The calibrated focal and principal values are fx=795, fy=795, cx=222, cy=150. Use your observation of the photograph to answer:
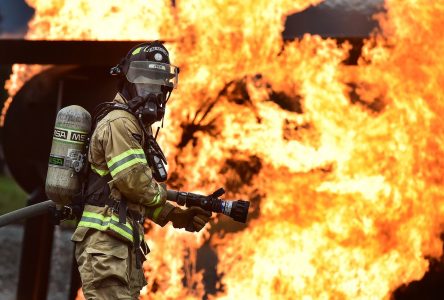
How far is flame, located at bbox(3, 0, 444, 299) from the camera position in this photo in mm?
6305

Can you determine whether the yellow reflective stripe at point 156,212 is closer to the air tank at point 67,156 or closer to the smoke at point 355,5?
the air tank at point 67,156

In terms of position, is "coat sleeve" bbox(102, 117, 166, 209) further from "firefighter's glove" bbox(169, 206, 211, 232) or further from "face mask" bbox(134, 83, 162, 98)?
"firefighter's glove" bbox(169, 206, 211, 232)

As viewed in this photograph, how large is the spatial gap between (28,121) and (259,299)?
3190 mm

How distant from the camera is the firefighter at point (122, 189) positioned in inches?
173

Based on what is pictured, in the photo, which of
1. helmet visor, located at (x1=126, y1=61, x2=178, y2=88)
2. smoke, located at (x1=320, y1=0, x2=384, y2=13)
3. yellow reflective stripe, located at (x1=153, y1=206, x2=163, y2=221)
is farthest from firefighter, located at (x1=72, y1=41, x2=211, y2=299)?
smoke, located at (x1=320, y1=0, x2=384, y2=13)

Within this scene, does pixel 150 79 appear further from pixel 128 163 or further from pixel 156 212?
pixel 156 212

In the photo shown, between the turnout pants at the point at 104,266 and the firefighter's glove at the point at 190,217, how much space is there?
0.60 metres

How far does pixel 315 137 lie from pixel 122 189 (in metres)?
2.64

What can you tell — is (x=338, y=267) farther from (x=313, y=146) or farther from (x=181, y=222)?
(x=181, y=222)

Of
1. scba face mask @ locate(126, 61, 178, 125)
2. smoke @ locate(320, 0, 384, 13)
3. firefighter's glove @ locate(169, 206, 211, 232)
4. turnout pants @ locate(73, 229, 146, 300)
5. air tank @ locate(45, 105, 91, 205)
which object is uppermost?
smoke @ locate(320, 0, 384, 13)

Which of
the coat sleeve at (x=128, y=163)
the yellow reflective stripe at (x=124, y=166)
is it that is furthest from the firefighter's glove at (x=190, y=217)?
the yellow reflective stripe at (x=124, y=166)

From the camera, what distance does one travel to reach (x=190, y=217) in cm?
507

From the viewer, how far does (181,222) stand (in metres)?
5.07

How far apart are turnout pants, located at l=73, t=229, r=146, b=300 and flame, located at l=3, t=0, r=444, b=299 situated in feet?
7.93
